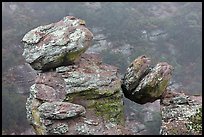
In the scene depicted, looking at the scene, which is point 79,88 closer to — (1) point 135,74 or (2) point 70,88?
(2) point 70,88

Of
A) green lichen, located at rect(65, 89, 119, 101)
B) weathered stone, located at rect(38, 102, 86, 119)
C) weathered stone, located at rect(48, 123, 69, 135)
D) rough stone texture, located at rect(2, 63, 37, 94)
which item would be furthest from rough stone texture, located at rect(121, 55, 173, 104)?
rough stone texture, located at rect(2, 63, 37, 94)

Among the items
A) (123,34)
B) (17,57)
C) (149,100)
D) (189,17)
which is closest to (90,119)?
(149,100)

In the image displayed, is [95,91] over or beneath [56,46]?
beneath

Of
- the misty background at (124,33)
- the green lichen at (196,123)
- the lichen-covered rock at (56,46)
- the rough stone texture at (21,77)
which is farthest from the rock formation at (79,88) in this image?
the rough stone texture at (21,77)

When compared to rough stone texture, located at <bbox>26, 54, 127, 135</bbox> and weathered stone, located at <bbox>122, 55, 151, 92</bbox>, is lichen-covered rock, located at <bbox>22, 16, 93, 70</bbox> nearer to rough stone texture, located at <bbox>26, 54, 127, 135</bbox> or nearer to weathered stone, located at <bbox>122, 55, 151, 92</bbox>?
Answer: rough stone texture, located at <bbox>26, 54, 127, 135</bbox>

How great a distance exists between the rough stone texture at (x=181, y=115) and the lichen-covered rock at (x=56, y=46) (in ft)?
12.8

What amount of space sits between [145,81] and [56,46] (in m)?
3.65

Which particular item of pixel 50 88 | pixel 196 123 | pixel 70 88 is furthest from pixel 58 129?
pixel 196 123

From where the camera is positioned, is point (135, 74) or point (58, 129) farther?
point (135, 74)

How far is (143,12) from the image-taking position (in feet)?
166

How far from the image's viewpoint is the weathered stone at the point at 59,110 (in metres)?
11.5

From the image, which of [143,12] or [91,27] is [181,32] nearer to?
[143,12]

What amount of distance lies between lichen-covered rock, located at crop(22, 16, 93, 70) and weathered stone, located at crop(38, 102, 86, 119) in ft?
6.54

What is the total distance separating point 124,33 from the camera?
42781mm
